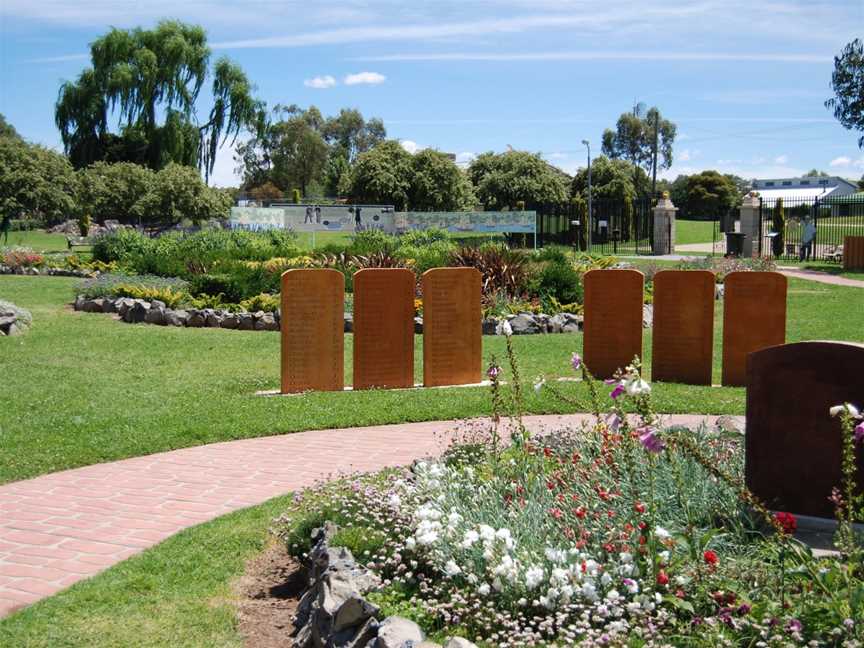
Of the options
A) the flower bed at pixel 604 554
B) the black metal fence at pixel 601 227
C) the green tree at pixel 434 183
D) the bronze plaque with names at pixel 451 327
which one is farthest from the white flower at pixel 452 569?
the green tree at pixel 434 183

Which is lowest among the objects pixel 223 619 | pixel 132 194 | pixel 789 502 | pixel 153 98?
pixel 223 619

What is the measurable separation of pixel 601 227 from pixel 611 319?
30.4 m

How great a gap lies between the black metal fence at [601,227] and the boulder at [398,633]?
115ft

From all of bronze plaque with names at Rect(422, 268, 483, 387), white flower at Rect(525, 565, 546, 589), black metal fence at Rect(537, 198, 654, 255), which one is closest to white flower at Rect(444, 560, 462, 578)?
white flower at Rect(525, 565, 546, 589)

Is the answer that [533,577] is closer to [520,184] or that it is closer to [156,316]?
[156,316]

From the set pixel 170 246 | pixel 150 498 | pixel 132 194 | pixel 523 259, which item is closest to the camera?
pixel 150 498

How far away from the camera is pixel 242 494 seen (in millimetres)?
6785

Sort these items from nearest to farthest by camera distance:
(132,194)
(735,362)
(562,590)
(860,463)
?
Result: (562,590) → (860,463) → (735,362) → (132,194)

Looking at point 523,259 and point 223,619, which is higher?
point 523,259

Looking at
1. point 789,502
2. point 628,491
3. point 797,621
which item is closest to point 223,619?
point 628,491

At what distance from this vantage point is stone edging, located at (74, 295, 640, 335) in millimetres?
15188

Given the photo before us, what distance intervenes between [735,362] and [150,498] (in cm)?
649

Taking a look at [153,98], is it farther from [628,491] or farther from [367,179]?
[628,491]

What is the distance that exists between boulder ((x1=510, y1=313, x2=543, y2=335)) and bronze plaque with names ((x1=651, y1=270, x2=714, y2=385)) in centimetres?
455
